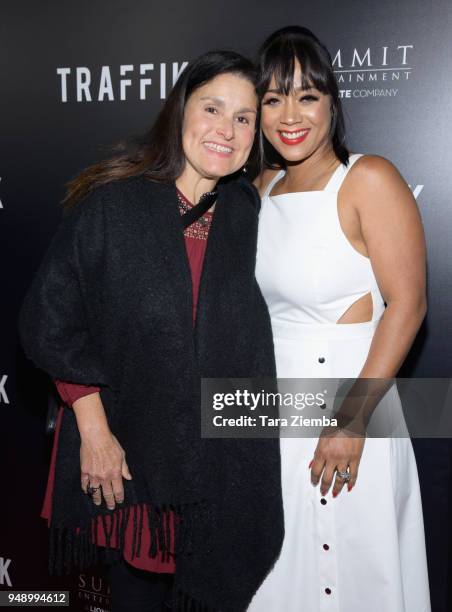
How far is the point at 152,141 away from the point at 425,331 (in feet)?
3.55

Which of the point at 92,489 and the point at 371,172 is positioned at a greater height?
the point at 371,172

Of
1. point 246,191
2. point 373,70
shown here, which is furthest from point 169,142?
point 373,70

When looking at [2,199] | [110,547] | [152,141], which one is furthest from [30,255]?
[110,547]

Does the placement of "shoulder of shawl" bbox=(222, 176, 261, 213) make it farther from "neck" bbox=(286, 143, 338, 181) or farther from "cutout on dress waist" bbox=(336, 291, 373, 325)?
"cutout on dress waist" bbox=(336, 291, 373, 325)

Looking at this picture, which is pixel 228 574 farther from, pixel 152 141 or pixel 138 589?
pixel 152 141

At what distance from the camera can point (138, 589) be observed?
1591 millimetres

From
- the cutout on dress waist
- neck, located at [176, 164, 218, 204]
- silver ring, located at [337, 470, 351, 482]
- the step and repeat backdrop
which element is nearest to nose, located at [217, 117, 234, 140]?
neck, located at [176, 164, 218, 204]

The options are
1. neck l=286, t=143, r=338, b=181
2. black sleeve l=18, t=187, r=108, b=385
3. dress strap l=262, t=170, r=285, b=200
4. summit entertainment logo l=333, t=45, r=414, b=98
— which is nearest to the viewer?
black sleeve l=18, t=187, r=108, b=385

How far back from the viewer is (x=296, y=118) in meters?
1.50

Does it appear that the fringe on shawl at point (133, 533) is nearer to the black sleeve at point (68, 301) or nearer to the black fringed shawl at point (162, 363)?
the black fringed shawl at point (162, 363)

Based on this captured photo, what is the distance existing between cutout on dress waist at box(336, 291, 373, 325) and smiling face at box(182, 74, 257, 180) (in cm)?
43

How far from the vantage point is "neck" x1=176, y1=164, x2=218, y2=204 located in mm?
1502

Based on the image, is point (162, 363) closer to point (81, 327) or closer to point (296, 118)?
→ point (81, 327)

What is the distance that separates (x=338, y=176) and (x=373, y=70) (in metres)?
0.62
